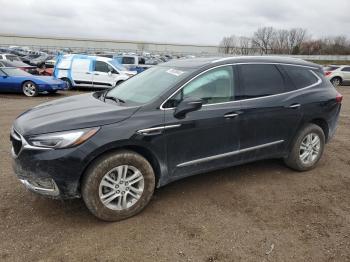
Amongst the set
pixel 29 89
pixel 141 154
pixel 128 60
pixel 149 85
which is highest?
pixel 128 60

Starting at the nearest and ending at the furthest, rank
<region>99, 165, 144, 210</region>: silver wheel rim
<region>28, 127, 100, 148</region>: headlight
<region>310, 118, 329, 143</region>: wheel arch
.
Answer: <region>28, 127, 100, 148</region>: headlight < <region>99, 165, 144, 210</region>: silver wheel rim < <region>310, 118, 329, 143</region>: wheel arch

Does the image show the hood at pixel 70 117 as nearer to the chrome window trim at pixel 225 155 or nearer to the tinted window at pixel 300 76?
the chrome window trim at pixel 225 155

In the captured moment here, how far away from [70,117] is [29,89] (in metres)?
10.7

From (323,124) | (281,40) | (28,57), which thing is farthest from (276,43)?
(323,124)

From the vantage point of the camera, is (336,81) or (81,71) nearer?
(81,71)

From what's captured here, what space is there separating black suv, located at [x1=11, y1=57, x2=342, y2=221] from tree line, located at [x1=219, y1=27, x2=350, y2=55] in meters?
93.1

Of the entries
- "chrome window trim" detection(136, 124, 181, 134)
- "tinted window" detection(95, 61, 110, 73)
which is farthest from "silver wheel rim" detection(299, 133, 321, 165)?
"tinted window" detection(95, 61, 110, 73)

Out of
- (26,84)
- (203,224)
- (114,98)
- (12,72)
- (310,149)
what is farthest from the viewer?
(12,72)

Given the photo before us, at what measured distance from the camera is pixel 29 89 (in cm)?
1295

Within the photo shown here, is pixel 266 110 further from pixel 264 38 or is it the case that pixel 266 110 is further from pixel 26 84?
pixel 264 38

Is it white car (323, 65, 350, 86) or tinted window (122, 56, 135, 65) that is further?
tinted window (122, 56, 135, 65)

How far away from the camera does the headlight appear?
3.15 meters

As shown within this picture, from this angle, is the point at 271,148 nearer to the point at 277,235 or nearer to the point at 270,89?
the point at 270,89

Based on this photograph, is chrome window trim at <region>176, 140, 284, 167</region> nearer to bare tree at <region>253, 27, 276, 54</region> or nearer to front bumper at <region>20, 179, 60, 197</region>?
front bumper at <region>20, 179, 60, 197</region>
